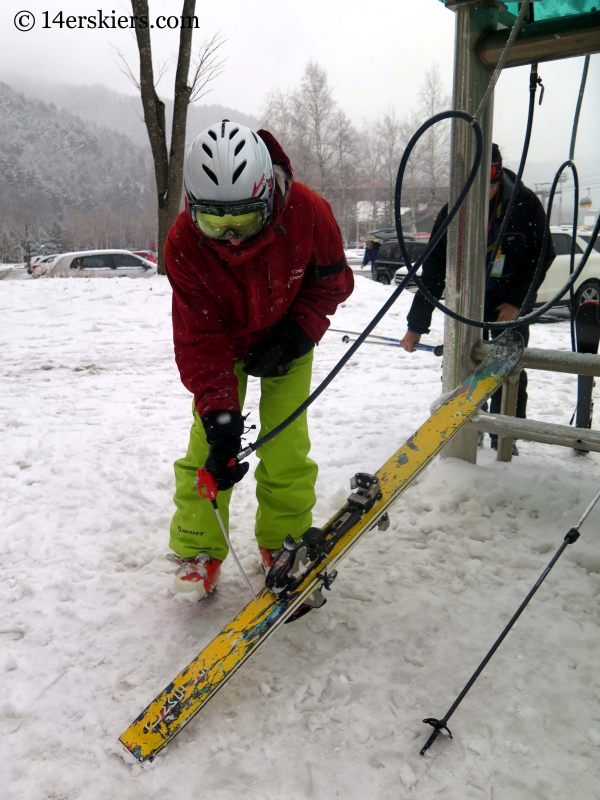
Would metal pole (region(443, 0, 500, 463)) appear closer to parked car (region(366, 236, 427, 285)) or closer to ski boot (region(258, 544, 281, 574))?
ski boot (region(258, 544, 281, 574))

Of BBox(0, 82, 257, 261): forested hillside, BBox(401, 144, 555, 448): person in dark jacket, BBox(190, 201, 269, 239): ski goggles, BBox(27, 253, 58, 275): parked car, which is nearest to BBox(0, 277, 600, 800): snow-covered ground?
BBox(401, 144, 555, 448): person in dark jacket

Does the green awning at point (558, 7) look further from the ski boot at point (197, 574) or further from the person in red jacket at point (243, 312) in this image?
the ski boot at point (197, 574)

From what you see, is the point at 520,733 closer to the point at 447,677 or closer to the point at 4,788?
the point at 447,677

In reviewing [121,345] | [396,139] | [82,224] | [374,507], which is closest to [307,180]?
[396,139]

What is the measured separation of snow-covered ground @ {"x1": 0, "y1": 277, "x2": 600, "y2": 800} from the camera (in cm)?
155

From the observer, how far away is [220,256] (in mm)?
2051

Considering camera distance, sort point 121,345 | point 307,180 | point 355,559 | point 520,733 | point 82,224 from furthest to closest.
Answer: point 82,224, point 307,180, point 121,345, point 355,559, point 520,733

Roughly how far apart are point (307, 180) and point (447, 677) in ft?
125

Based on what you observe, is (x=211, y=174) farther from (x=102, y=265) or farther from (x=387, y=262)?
(x=387, y=262)

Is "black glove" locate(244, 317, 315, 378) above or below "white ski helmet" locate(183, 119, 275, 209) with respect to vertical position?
below

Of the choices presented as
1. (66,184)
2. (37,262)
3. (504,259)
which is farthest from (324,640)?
(66,184)

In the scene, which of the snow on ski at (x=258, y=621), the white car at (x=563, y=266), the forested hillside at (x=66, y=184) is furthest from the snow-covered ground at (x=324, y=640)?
the forested hillside at (x=66, y=184)

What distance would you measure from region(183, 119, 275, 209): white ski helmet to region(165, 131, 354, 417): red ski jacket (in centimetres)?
15

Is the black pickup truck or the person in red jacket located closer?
the person in red jacket
